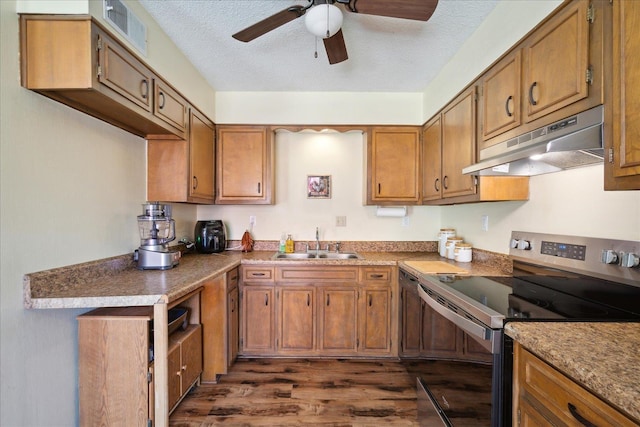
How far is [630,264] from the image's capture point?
42.8 inches

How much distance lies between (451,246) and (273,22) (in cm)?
215

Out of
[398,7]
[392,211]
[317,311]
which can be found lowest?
[317,311]

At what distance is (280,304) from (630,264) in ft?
7.04

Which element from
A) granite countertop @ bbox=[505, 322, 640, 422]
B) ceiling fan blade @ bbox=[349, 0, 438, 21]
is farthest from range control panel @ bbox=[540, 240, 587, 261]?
ceiling fan blade @ bbox=[349, 0, 438, 21]

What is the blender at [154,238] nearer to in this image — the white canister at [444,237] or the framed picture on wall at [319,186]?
the framed picture on wall at [319,186]

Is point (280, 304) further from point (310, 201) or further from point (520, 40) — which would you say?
point (520, 40)

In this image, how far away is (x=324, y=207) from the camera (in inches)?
116

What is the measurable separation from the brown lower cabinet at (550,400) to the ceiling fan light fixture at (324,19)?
1.72 m

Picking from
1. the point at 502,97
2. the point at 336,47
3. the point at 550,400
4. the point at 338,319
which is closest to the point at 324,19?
the point at 336,47

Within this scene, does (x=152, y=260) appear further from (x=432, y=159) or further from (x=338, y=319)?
(x=432, y=159)

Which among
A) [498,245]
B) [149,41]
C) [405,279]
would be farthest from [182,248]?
[498,245]

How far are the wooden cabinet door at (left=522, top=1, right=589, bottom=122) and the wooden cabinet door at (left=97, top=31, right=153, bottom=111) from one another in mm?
2015

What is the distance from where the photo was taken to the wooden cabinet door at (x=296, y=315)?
240 centimetres

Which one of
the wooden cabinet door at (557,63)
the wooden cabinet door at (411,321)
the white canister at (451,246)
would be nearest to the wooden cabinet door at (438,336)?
the wooden cabinet door at (411,321)
